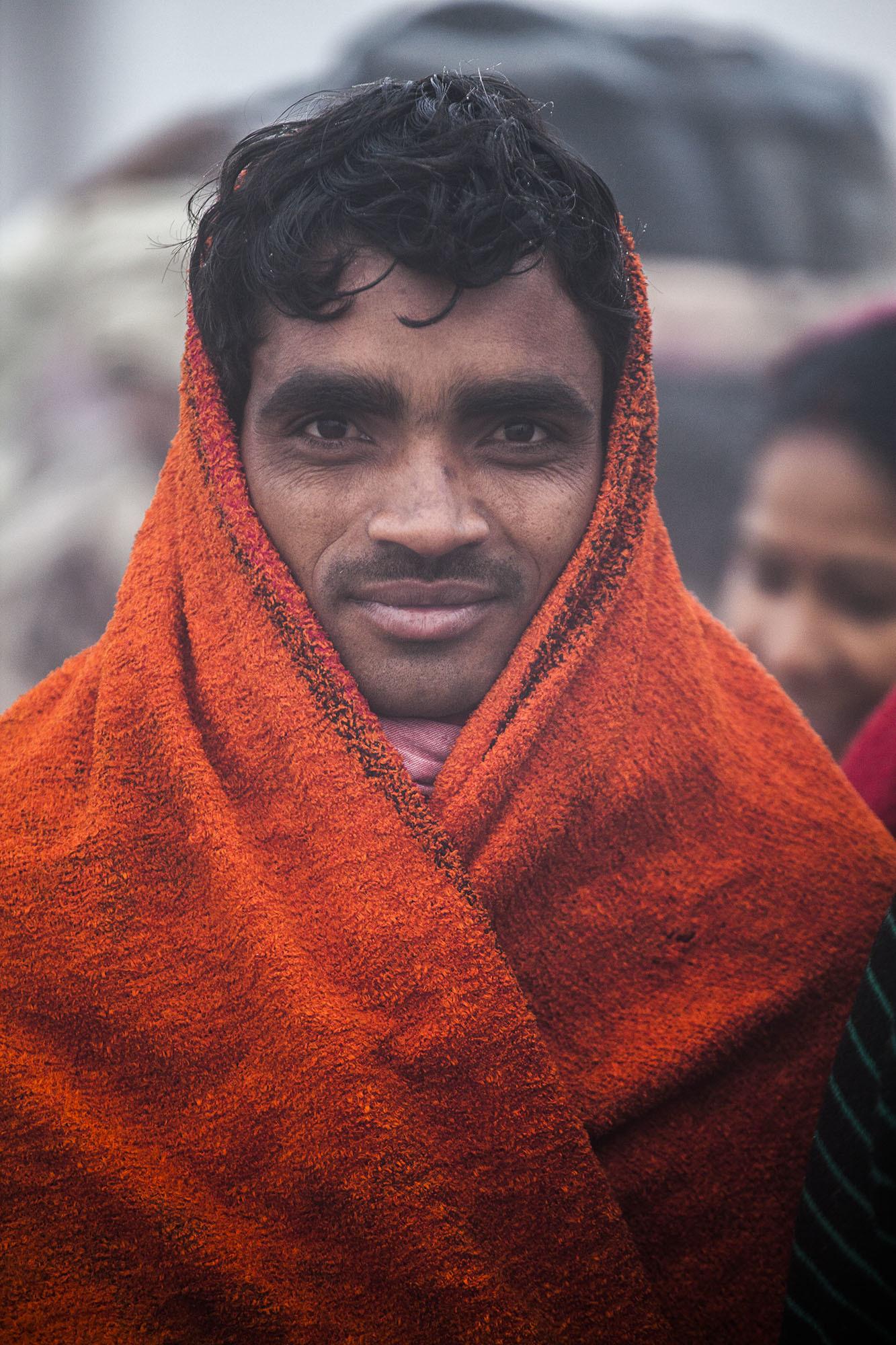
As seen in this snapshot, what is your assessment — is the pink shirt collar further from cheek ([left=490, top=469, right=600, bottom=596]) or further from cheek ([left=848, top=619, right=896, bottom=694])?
cheek ([left=848, top=619, right=896, bottom=694])

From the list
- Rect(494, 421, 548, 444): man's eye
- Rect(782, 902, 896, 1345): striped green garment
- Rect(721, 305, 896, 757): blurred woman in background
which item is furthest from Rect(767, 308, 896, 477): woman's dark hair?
Rect(782, 902, 896, 1345): striped green garment

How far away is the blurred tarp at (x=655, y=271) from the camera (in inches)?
68.7

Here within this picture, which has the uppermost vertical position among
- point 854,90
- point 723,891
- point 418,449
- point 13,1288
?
point 854,90

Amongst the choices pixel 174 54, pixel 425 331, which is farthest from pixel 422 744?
pixel 174 54

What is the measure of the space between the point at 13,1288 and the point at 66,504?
140 cm

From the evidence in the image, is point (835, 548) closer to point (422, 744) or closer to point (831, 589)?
point (831, 589)

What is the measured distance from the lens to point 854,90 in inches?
72.4

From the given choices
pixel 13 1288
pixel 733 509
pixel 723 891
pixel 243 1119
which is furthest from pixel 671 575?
pixel 733 509

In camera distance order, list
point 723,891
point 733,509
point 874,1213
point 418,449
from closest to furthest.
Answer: point 874,1213
point 418,449
point 723,891
point 733,509

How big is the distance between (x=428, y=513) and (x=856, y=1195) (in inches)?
20.5

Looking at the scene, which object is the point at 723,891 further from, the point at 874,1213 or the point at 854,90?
the point at 854,90

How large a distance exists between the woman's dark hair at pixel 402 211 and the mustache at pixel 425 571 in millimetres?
161

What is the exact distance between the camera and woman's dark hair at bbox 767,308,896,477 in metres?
1.58

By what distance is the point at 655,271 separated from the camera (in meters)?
1.75
